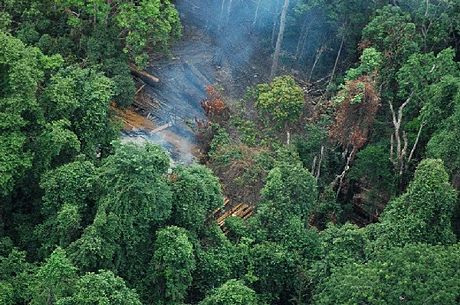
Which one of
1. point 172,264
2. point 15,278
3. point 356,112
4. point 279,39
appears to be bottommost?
point 15,278

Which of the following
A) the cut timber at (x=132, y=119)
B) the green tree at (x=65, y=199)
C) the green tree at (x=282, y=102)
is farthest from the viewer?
the cut timber at (x=132, y=119)

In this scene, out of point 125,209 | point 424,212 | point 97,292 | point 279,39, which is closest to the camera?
point 97,292

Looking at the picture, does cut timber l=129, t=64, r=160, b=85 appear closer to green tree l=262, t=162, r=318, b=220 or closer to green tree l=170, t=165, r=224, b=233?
green tree l=262, t=162, r=318, b=220

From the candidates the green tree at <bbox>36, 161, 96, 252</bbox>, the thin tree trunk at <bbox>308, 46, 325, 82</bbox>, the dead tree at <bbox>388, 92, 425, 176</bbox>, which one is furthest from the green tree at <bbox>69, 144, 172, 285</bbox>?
the thin tree trunk at <bbox>308, 46, 325, 82</bbox>

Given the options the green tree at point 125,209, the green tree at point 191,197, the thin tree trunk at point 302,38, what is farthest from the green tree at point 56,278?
the thin tree trunk at point 302,38

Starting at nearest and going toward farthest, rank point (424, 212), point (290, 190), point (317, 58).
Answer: point (424, 212) < point (290, 190) < point (317, 58)

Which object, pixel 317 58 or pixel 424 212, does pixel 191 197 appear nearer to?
pixel 424 212

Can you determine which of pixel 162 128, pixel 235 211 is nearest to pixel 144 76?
pixel 162 128

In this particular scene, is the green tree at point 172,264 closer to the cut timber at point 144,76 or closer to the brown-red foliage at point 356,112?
the brown-red foliage at point 356,112

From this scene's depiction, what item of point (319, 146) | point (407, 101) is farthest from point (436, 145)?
point (319, 146)
